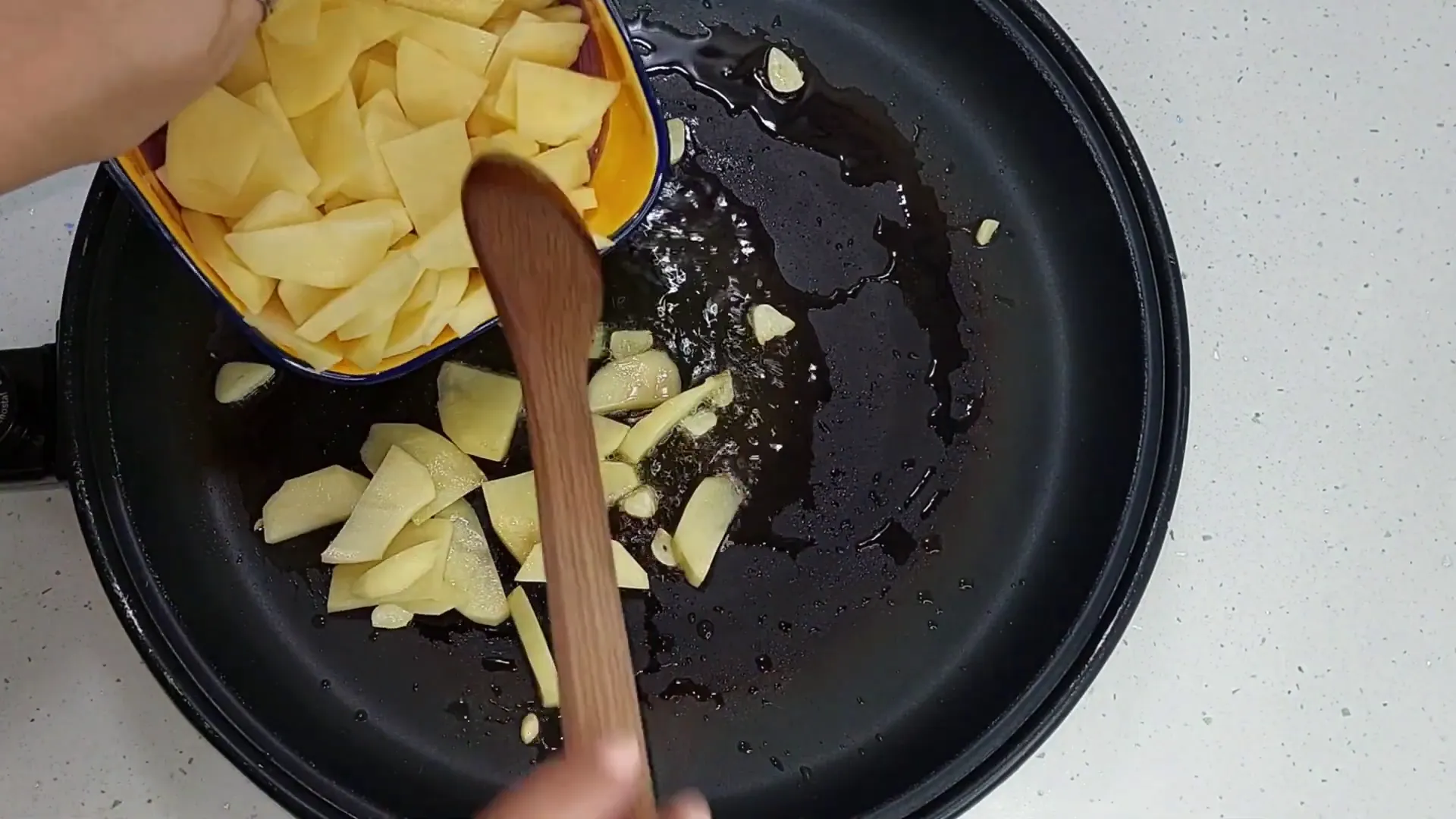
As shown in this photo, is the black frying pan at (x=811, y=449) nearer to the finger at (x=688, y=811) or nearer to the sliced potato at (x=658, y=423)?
the sliced potato at (x=658, y=423)

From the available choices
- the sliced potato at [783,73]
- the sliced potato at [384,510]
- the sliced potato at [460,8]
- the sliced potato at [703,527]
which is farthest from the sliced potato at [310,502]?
the sliced potato at [783,73]

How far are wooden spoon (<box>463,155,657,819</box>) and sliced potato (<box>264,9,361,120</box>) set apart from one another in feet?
0.47

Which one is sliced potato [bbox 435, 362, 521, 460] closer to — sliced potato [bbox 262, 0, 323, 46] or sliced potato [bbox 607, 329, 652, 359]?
sliced potato [bbox 607, 329, 652, 359]

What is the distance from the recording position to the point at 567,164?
0.73 meters

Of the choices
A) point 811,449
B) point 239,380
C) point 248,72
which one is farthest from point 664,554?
point 248,72

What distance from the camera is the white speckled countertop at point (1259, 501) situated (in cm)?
77

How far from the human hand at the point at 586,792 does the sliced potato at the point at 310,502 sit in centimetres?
34

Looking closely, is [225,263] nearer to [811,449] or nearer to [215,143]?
[215,143]

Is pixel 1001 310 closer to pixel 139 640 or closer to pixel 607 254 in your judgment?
pixel 607 254

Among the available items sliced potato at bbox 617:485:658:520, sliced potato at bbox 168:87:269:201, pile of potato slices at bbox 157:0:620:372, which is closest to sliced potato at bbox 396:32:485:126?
pile of potato slices at bbox 157:0:620:372

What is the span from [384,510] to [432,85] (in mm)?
312

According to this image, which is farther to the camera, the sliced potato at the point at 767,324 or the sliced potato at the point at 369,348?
the sliced potato at the point at 767,324

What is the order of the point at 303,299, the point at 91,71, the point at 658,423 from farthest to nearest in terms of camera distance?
the point at 658,423 → the point at 303,299 → the point at 91,71

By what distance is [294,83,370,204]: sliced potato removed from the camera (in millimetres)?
702
